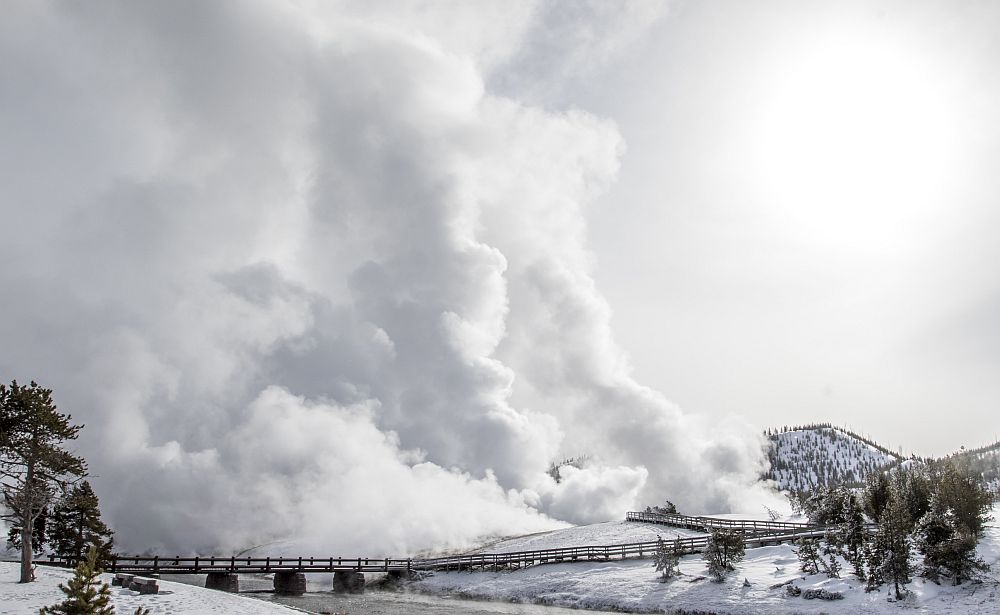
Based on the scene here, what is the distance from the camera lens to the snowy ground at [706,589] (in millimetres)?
35406

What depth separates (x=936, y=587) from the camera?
37031 millimetres

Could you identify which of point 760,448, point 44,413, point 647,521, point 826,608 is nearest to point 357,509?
point 647,521

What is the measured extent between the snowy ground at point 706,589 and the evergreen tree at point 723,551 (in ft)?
2.86

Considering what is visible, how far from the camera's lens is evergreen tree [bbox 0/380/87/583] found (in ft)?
110

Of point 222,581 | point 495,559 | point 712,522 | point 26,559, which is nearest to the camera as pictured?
point 26,559

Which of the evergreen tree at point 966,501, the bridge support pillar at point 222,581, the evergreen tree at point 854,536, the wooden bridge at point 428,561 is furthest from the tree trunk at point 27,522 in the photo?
the evergreen tree at point 966,501

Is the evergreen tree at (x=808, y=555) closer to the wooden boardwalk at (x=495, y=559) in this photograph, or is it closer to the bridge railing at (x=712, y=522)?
the wooden boardwalk at (x=495, y=559)

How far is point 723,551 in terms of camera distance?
1858 inches


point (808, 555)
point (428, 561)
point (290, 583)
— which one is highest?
point (808, 555)

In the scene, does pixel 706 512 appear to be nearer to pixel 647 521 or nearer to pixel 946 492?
pixel 647 521

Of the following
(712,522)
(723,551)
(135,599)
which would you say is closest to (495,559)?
(723,551)

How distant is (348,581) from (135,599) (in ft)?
105

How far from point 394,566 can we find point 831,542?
133 feet

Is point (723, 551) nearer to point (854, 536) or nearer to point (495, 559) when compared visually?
point (854, 536)
